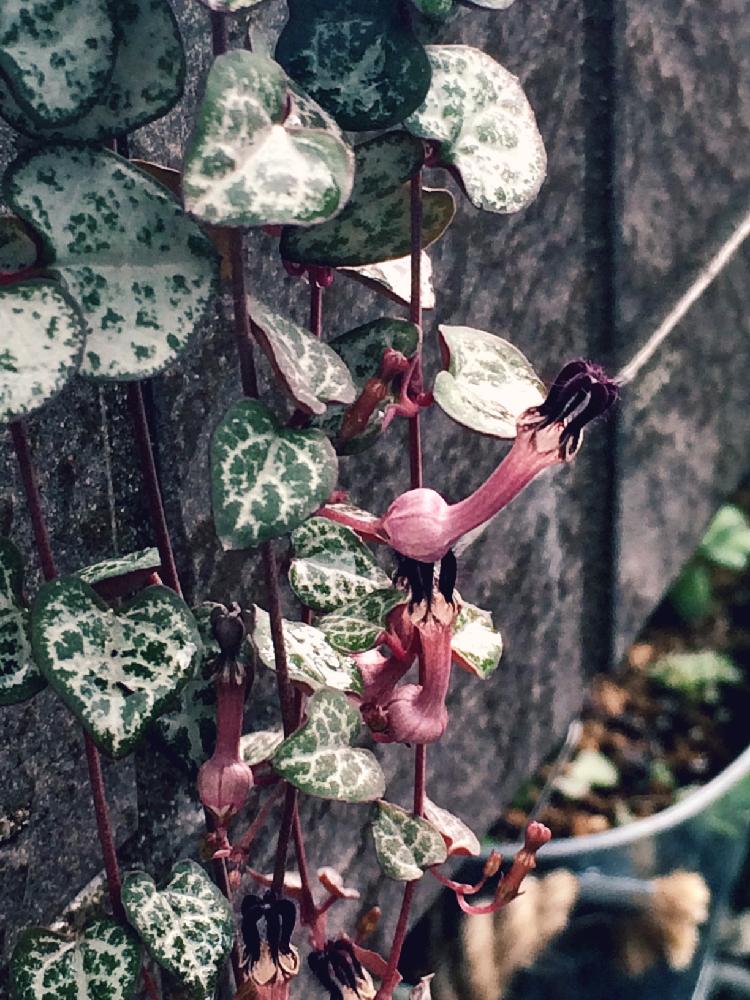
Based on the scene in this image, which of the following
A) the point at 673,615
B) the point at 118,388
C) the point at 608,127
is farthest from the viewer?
the point at 673,615

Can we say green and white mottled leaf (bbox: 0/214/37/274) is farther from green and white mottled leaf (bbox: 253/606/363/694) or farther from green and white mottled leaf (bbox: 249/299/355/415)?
green and white mottled leaf (bbox: 253/606/363/694)

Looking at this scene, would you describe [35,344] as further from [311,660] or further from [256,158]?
[311,660]

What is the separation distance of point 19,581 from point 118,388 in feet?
0.48

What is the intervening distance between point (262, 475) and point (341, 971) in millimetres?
325

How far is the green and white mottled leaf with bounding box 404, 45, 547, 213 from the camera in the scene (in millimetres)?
492

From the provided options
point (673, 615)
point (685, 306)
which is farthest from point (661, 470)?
point (673, 615)

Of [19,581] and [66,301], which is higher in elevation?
[66,301]

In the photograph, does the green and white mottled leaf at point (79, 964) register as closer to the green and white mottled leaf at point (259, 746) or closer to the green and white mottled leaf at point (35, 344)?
the green and white mottled leaf at point (259, 746)

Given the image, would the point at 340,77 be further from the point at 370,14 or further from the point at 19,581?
the point at 19,581

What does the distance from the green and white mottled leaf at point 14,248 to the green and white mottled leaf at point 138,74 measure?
4 cm

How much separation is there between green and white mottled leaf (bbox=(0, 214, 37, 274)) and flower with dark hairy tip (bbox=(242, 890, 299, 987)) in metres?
0.31

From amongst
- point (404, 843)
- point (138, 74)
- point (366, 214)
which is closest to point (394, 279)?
point (366, 214)

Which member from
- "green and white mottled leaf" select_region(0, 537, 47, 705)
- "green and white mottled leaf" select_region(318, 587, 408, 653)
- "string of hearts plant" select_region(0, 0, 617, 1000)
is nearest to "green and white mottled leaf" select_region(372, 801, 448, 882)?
"string of hearts plant" select_region(0, 0, 617, 1000)

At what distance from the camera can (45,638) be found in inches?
17.5
